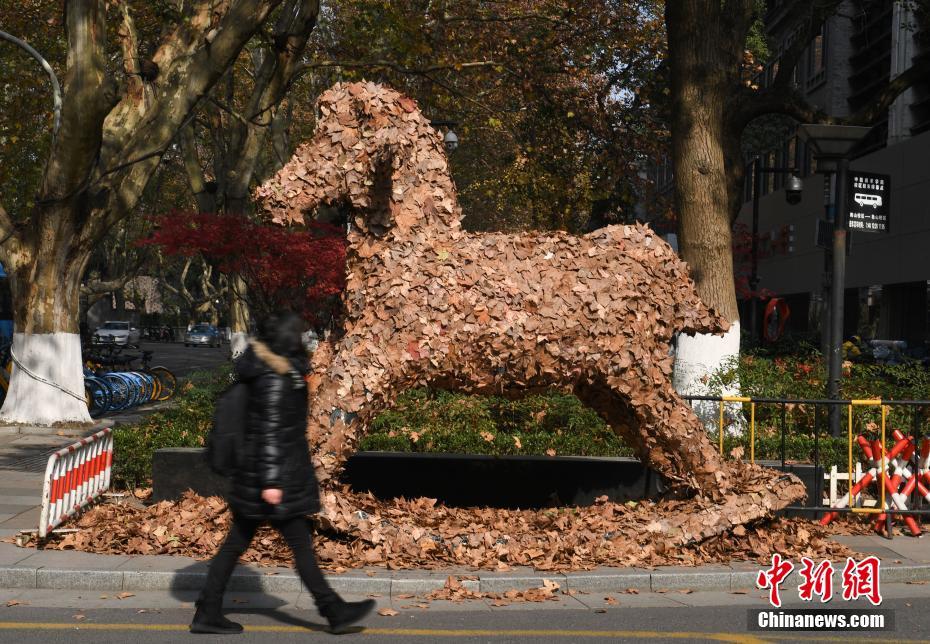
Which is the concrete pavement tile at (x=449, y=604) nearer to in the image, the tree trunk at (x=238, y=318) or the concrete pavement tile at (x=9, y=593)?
the concrete pavement tile at (x=9, y=593)

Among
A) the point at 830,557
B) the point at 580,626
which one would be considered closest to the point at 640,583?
the point at 580,626

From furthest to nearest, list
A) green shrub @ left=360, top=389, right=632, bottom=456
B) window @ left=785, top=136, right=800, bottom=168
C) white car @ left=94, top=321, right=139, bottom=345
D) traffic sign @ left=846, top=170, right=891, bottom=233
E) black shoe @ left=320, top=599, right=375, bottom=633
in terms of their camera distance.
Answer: white car @ left=94, top=321, right=139, bottom=345, window @ left=785, top=136, right=800, bottom=168, traffic sign @ left=846, top=170, right=891, bottom=233, green shrub @ left=360, top=389, right=632, bottom=456, black shoe @ left=320, top=599, right=375, bottom=633

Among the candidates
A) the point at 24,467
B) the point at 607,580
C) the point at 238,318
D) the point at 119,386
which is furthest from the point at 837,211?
the point at 238,318

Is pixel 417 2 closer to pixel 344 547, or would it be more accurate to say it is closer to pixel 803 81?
pixel 344 547

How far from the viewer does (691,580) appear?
7621 mm

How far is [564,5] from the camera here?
22.3m

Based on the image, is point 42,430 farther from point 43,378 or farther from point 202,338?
point 202,338

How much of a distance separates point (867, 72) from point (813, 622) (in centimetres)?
3122

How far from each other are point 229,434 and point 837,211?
292 inches

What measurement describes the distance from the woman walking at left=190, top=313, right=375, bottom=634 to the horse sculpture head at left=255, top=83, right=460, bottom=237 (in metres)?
1.76

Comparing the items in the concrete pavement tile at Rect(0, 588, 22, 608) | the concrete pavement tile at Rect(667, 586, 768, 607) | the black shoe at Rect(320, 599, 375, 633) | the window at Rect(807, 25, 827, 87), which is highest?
the window at Rect(807, 25, 827, 87)

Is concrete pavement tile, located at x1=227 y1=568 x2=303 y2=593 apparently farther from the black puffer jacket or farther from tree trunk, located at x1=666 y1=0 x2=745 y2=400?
tree trunk, located at x1=666 y1=0 x2=745 y2=400

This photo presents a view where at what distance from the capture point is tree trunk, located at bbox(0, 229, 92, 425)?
16.2m

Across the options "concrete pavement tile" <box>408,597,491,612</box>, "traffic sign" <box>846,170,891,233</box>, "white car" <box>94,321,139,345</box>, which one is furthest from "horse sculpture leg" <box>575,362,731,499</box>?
"white car" <box>94,321,139,345</box>
